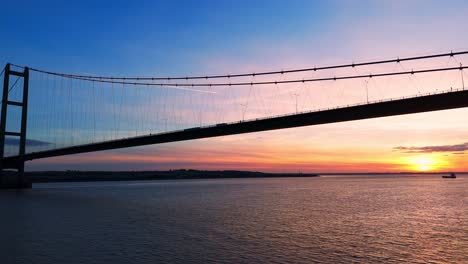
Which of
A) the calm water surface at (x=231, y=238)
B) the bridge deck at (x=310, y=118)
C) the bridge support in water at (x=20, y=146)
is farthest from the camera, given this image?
the bridge support in water at (x=20, y=146)

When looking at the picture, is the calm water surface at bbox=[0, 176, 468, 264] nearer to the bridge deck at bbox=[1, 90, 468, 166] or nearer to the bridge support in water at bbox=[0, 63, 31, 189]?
the bridge deck at bbox=[1, 90, 468, 166]

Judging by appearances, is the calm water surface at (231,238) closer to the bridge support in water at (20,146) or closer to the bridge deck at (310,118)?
the bridge deck at (310,118)

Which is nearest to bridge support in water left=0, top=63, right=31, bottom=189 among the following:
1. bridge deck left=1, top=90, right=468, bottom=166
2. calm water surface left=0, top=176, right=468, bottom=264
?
bridge deck left=1, top=90, right=468, bottom=166

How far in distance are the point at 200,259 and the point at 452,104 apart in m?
28.1

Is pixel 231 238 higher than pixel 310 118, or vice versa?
pixel 310 118

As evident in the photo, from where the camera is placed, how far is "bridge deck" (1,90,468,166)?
3450cm

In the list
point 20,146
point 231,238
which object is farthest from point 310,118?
point 20,146

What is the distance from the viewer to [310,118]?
40906 mm

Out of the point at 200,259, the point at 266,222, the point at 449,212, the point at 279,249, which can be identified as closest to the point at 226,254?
the point at 200,259

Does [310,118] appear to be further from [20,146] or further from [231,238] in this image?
[20,146]

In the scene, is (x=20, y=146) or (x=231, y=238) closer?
(x=231, y=238)

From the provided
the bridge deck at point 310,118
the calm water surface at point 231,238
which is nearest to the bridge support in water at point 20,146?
the bridge deck at point 310,118

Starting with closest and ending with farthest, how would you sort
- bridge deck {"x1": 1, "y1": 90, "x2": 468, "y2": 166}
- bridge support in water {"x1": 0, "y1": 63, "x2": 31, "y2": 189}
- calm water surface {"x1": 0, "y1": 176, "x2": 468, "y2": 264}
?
1. calm water surface {"x1": 0, "y1": 176, "x2": 468, "y2": 264}
2. bridge deck {"x1": 1, "y1": 90, "x2": 468, "y2": 166}
3. bridge support in water {"x1": 0, "y1": 63, "x2": 31, "y2": 189}

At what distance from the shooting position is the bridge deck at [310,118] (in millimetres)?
34500
